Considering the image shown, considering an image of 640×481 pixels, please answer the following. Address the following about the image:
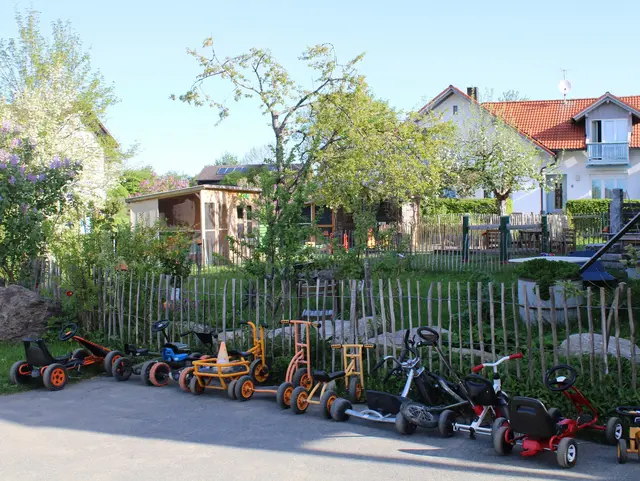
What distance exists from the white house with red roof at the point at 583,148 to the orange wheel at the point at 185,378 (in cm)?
2990

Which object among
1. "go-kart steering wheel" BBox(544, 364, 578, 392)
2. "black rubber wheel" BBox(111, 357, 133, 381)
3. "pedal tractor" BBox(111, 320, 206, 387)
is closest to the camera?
"go-kart steering wheel" BBox(544, 364, 578, 392)

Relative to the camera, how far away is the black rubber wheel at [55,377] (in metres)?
7.52

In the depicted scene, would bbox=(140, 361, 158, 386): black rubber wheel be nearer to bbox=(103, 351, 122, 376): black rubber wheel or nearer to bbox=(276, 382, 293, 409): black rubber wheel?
bbox=(103, 351, 122, 376): black rubber wheel

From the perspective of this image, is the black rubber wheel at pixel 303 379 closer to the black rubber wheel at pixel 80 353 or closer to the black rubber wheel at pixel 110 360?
the black rubber wheel at pixel 110 360

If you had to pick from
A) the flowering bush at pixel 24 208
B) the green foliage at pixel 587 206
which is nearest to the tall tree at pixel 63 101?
the flowering bush at pixel 24 208

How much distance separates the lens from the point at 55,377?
759 centimetres

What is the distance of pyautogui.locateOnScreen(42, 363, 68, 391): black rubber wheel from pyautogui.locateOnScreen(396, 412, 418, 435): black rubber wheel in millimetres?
4191

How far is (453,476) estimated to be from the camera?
15.5ft

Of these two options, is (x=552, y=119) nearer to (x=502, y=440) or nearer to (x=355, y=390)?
(x=355, y=390)

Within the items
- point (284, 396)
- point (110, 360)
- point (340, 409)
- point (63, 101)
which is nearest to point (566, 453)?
point (340, 409)

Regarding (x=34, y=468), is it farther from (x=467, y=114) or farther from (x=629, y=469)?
(x=467, y=114)

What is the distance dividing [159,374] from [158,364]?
154mm

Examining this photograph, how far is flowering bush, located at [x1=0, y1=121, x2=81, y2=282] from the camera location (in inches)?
436

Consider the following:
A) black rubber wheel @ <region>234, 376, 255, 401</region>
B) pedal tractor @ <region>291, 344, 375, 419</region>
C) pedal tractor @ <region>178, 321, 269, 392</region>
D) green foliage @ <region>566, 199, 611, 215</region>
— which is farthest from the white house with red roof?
black rubber wheel @ <region>234, 376, 255, 401</region>
